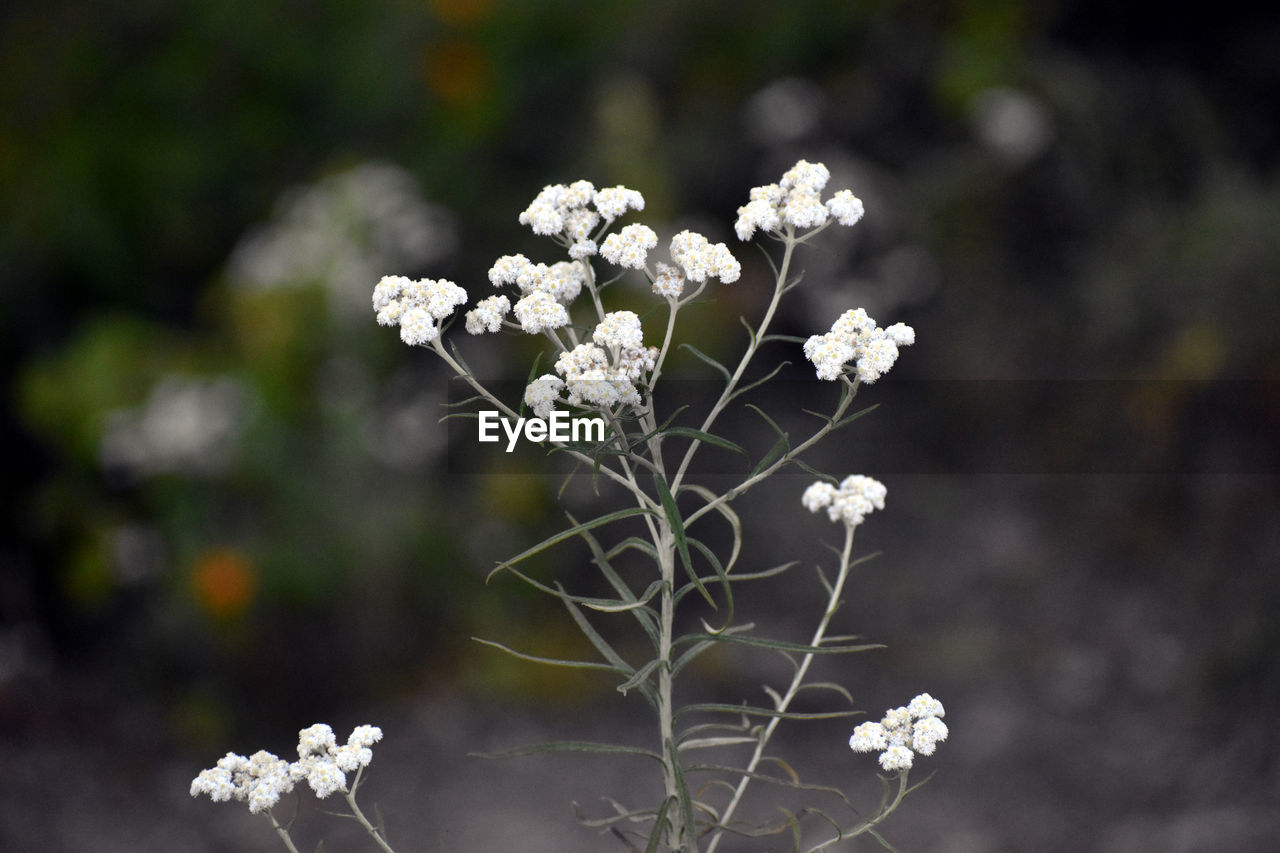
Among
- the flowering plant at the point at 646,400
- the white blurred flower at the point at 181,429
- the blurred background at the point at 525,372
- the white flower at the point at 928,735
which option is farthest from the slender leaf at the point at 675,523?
the white blurred flower at the point at 181,429

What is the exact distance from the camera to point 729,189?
11.8 feet

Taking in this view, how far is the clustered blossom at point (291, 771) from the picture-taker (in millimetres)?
850

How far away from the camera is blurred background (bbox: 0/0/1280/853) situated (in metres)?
2.60

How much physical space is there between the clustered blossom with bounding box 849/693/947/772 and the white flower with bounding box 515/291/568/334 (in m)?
0.39

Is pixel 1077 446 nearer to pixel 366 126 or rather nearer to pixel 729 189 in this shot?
pixel 729 189

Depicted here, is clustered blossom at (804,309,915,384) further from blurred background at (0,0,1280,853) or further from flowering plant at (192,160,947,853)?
blurred background at (0,0,1280,853)

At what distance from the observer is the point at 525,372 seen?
2828 millimetres

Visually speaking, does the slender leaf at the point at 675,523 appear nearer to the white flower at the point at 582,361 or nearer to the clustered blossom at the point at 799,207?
the white flower at the point at 582,361

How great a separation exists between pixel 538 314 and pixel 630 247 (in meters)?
0.09

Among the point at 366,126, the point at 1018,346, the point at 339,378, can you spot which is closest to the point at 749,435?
the point at 1018,346

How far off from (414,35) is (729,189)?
1.19 m

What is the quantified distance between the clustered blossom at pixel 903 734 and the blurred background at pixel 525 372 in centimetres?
153

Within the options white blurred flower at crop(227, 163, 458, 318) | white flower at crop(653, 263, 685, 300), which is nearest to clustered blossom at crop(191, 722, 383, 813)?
white flower at crop(653, 263, 685, 300)

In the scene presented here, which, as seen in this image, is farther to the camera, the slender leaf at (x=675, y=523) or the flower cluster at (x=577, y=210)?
the flower cluster at (x=577, y=210)
